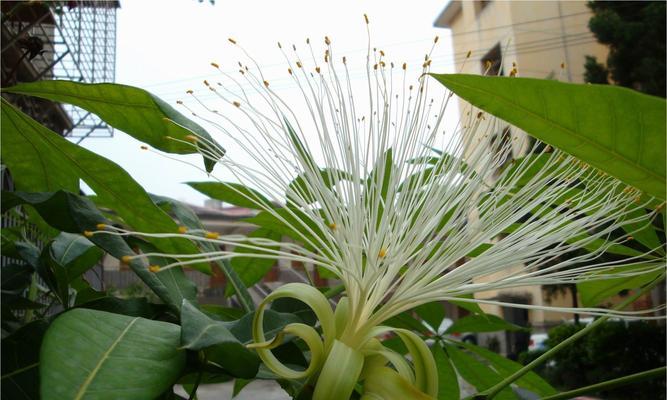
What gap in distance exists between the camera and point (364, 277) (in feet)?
2.22

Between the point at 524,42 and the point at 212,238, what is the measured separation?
18116mm

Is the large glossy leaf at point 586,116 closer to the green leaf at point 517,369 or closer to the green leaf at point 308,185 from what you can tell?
the green leaf at point 308,185

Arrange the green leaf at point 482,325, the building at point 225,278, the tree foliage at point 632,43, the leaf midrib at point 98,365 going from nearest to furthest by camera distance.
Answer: the leaf midrib at point 98,365 → the building at point 225,278 → the green leaf at point 482,325 → the tree foliage at point 632,43

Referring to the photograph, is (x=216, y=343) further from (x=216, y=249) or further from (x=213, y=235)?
(x=216, y=249)

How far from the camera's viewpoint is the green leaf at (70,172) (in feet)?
2.49

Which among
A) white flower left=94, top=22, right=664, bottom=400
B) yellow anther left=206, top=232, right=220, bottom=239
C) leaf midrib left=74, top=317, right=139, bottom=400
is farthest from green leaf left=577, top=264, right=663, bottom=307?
leaf midrib left=74, top=317, right=139, bottom=400

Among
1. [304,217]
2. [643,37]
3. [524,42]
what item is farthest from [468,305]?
[524,42]

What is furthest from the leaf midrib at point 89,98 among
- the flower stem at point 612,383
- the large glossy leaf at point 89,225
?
the flower stem at point 612,383

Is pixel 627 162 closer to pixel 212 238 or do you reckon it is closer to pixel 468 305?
pixel 212 238

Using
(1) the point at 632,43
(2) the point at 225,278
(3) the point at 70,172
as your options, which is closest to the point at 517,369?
(2) the point at 225,278

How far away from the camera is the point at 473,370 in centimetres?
108

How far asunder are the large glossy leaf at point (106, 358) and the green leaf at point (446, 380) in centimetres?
57

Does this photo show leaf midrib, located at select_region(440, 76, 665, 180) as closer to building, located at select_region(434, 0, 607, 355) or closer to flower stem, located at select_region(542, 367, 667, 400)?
flower stem, located at select_region(542, 367, 667, 400)

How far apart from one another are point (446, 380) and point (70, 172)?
66 cm
